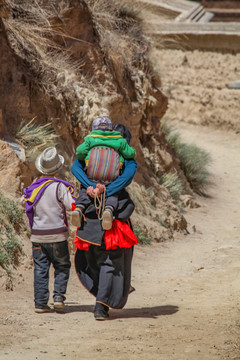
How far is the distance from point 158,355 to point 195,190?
847 centimetres

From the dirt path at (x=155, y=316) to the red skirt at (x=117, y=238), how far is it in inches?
24.7

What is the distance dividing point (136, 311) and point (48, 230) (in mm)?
1177

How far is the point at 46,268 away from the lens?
5.12m

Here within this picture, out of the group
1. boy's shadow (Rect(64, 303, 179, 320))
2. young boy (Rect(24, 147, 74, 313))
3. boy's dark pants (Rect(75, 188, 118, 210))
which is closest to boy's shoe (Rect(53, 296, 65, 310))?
young boy (Rect(24, 147, 74, 313))

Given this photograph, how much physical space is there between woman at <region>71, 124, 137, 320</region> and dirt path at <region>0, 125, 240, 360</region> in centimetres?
20

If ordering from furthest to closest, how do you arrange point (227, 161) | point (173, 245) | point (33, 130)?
point (227, 161)
point (173, 245)
point (33, 130)

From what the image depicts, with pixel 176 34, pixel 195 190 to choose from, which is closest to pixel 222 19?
pixel 176 34

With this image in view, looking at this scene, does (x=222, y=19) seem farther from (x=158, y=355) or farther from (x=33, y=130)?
(x=158, y=355)

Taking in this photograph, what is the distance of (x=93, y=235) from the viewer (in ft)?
16.2

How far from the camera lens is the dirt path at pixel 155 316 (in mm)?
4055

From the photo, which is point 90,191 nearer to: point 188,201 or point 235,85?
point 188,201

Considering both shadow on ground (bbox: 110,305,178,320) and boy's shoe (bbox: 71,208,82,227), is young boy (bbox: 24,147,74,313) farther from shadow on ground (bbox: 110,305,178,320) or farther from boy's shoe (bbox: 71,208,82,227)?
shadow on ground (bbox: 110,305,178,320)

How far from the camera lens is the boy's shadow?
17.1ft

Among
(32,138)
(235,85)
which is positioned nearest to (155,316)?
(32,138)
